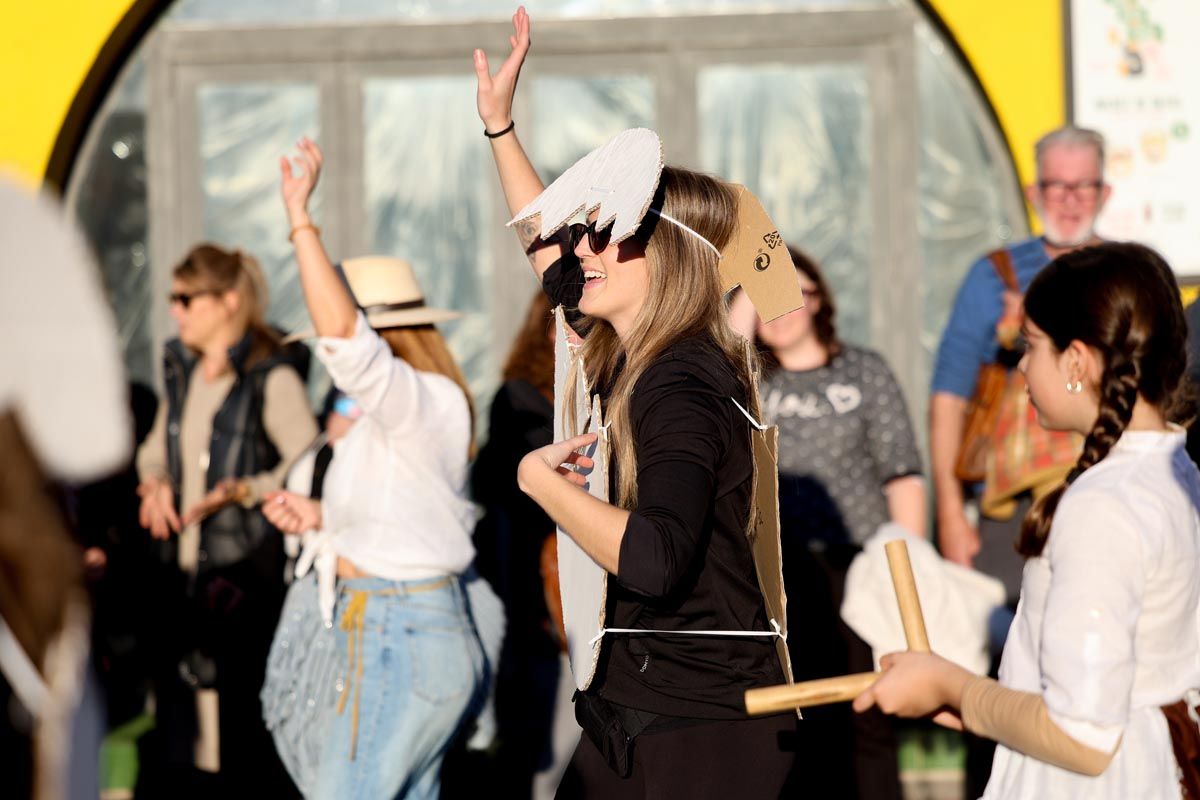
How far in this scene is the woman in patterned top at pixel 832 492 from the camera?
210 inches

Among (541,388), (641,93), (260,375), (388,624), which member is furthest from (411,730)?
(641,93)

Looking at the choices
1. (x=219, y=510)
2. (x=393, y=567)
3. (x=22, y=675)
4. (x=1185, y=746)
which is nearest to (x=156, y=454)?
(x=219, y=510)

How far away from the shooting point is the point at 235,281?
600cm

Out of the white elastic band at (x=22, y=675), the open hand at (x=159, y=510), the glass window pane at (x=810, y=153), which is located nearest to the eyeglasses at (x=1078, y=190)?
the glass window pane at (x=810, y=153)

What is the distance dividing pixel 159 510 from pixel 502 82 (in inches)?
110

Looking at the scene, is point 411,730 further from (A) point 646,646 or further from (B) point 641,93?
(B) point 641,93

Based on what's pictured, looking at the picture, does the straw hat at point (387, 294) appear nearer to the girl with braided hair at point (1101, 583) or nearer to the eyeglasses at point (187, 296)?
the eyeglasses at point (187, 296)

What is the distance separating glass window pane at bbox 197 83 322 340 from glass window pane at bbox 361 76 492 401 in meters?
0.28

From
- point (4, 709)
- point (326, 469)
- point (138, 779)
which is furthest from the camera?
point (138, 779)

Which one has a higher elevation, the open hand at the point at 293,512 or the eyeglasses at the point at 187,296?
the eyeglasses at the point at 187,296

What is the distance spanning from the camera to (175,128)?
688 cm

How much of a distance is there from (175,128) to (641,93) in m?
1.99

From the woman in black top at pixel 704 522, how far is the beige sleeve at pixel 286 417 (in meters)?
2.88

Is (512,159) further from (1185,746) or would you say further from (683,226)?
(1185,746)
